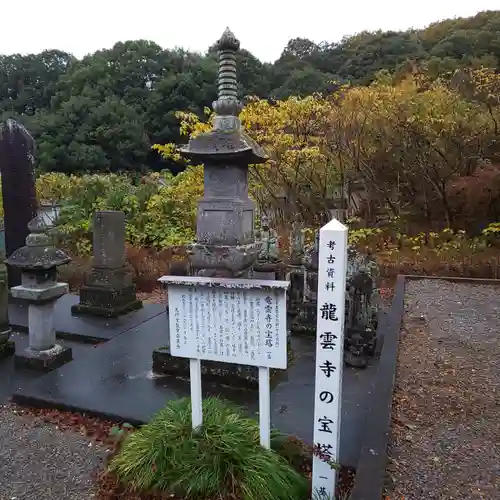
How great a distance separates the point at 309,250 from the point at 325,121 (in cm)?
628

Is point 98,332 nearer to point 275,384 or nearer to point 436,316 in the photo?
point 275,384

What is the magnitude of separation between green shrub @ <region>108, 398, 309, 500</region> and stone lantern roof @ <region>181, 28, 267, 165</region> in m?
2.71

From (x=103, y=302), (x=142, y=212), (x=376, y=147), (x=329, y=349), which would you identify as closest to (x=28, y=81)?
(x=142, y=212)

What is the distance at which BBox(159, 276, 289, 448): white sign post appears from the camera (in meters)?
2.61

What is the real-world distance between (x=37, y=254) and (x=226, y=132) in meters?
2.44

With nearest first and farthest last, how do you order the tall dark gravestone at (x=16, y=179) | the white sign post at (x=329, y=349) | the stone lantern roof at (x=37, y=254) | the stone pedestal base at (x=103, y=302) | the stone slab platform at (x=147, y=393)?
1. the white sign post at (x=329, y=349)
2. the stone slab platform at (x=147, y=393)
3. the stone lantern roof at (x=37, y=254)
4. the stone pedestal base at (x=103, y=302)
5. the tall dark gravestone at (x=16, y=179)

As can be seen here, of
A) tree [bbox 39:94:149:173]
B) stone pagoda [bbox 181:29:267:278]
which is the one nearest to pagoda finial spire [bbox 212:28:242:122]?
stone pagoda [bbox 181:29:267:278]

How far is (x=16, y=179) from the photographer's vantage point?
7.53 meters

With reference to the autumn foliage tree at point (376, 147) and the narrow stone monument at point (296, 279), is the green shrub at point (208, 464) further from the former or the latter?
the autumn foliage tree at point (376, 147)

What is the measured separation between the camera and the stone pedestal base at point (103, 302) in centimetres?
691

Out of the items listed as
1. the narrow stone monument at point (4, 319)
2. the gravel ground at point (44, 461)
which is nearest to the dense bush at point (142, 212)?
the narrow stone monument at point (4, 319)

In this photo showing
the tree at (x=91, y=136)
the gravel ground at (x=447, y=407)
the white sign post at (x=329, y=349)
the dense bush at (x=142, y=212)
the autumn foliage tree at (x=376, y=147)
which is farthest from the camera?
the tree at (x=91, y=136)

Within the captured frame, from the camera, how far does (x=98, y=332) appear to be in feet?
20.3

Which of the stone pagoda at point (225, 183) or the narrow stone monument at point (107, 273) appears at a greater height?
the stone pagoda at point (225, 183)
